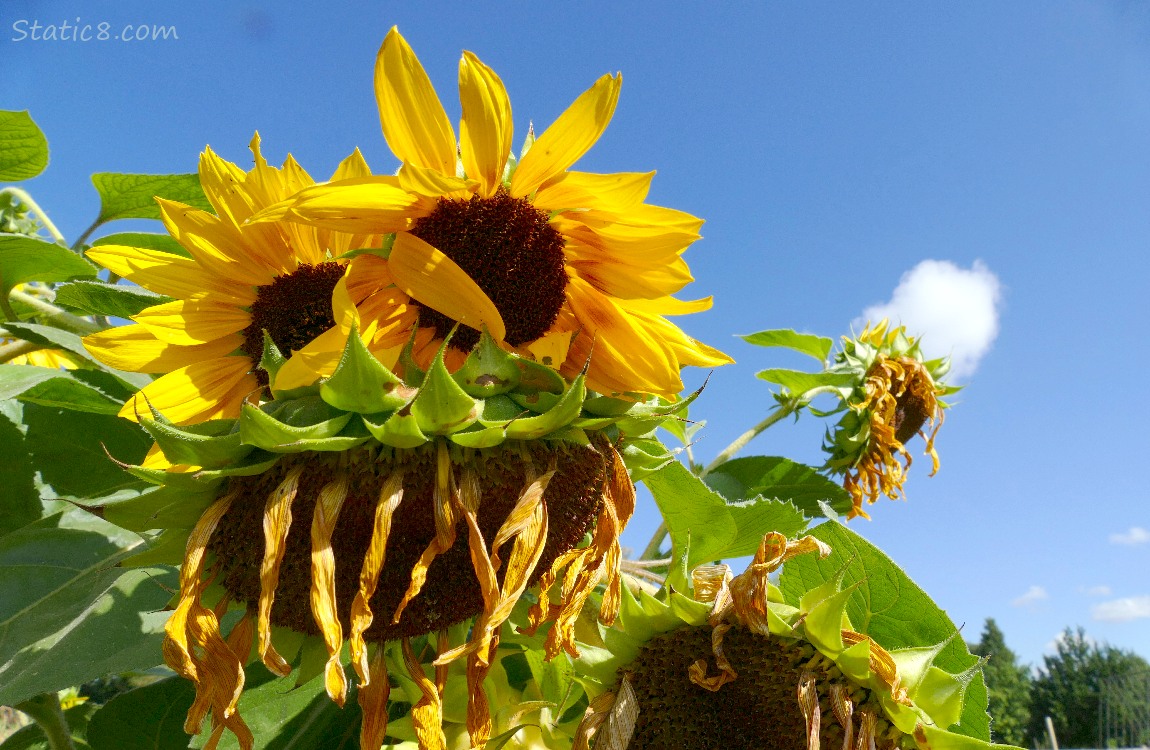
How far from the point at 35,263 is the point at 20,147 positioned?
0.25 meters

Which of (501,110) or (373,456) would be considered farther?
Answer: (501,110)

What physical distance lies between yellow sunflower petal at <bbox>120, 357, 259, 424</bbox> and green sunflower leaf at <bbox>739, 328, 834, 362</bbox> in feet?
6.26

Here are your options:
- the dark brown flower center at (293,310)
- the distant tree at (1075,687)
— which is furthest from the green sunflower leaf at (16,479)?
the distant tree at (1075,687)

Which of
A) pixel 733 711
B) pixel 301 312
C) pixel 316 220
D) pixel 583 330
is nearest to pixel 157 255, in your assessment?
pixel 301 312

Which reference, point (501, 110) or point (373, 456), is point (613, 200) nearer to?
point (501, 110)

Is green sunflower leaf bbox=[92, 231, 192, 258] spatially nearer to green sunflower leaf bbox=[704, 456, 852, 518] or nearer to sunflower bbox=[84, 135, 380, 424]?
sunflower bbox=[84, 135, 380, 424]

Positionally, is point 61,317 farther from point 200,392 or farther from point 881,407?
point 881,407

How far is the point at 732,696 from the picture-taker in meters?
1.09

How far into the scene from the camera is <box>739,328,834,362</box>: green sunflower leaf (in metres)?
2.79

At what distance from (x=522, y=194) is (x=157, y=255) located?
1.64 ft

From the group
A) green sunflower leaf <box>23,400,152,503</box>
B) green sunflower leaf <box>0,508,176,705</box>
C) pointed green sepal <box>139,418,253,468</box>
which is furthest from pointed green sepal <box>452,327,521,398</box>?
green sunflower leaf <box>23,400,152,503</box>

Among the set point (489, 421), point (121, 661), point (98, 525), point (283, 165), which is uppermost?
point (283, 165)

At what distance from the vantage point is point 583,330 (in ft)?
3.21

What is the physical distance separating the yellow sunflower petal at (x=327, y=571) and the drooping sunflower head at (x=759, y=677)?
392mm
